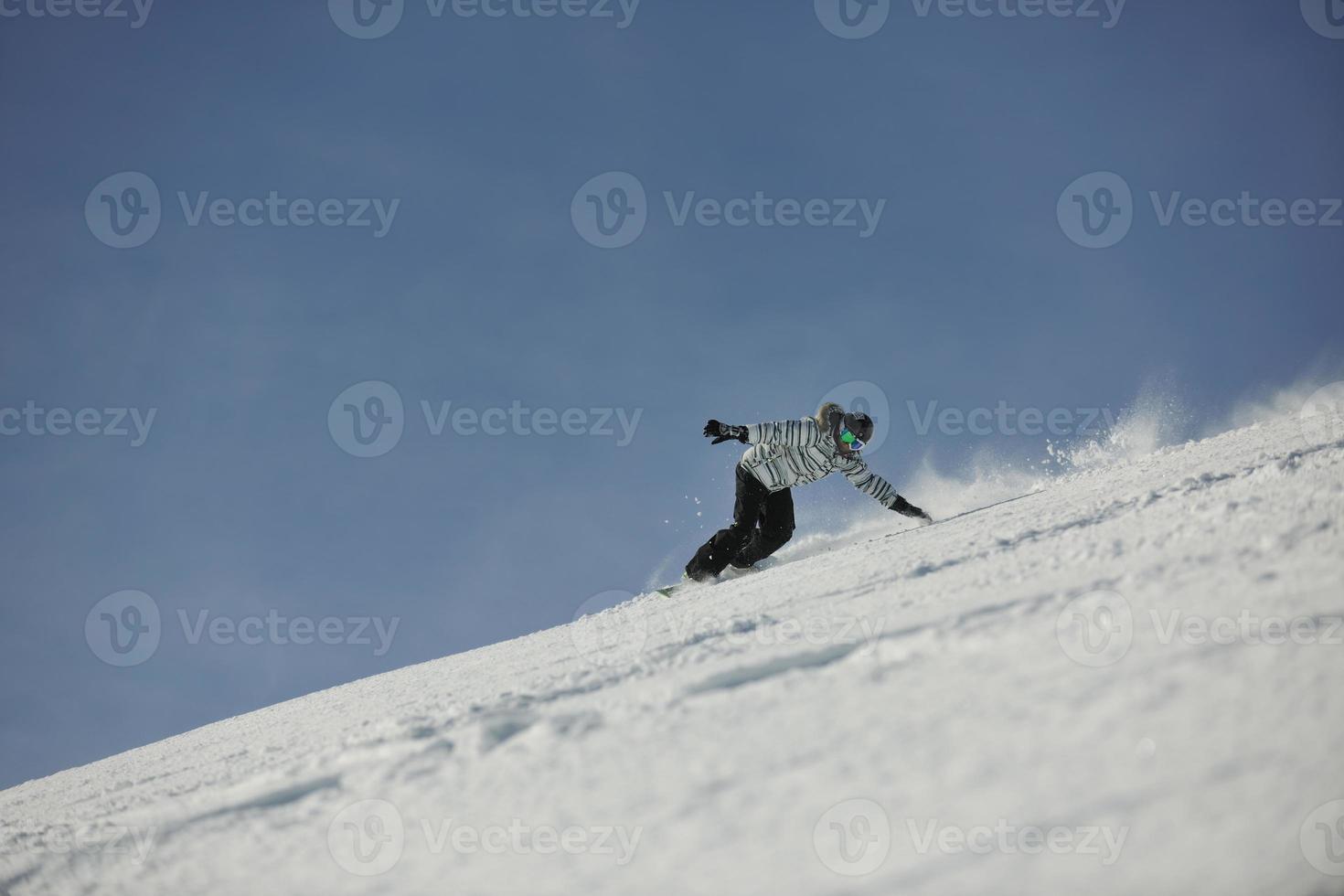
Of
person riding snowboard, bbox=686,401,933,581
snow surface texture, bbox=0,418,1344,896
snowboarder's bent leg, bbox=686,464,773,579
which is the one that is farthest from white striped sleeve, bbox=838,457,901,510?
snow surface texture, bbox=0,418,1344,896

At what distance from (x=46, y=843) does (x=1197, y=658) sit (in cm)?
311

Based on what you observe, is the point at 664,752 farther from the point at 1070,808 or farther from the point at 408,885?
the point at 1070,808

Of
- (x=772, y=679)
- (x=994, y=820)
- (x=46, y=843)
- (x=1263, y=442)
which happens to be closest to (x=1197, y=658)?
(x=994, y=820)

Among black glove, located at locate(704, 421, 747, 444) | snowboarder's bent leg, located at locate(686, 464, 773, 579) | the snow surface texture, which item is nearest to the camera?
the snow surface texture

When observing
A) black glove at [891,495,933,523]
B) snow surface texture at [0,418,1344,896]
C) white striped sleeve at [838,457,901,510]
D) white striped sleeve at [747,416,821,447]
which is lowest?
snow surface texture at [0,418,1344,896]

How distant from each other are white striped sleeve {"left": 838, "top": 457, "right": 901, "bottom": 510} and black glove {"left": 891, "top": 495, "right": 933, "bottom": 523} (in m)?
0.04

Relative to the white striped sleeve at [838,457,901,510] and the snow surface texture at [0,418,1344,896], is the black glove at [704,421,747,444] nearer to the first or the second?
the white striped sleeve at [838,457,901,510]

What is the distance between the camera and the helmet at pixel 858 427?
21.8ft

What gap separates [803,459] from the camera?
680 cm

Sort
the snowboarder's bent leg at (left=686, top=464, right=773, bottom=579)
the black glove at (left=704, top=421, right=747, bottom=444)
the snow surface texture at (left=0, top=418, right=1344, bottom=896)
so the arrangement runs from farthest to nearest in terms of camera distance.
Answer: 1. the snowboarder's bent leg at (left=686, top=464, right=773, bottom=579)
2. the black glove at (left=704, top=421, right=747, bottom=444)
3. the snow surface texture at (left=0, top=418, right=1344, bottom=896)

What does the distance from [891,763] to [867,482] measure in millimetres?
5916

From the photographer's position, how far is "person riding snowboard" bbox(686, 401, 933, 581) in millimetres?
6648

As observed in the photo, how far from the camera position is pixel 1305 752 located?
94 cm

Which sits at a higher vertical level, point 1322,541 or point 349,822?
point 1322,541
